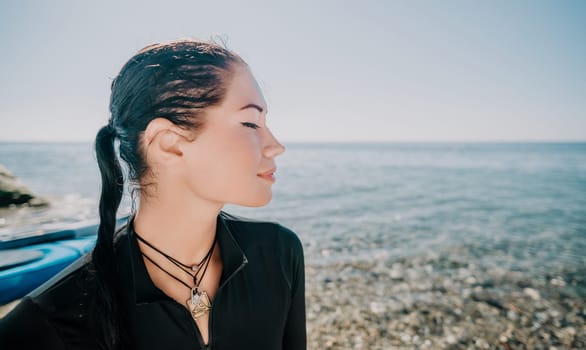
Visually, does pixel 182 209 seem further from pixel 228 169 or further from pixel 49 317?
pixel 49 317

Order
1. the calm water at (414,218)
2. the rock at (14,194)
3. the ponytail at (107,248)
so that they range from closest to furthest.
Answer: the ponytail at (107,248) → the calm water at (414,218) → the rock at (14,194)

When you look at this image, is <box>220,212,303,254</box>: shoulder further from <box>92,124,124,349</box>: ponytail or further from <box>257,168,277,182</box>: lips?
<box>92,124,124,349</box>: ponytail

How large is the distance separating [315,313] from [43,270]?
354cm

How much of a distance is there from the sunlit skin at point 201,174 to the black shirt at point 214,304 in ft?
0.41

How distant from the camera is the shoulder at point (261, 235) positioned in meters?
2.03

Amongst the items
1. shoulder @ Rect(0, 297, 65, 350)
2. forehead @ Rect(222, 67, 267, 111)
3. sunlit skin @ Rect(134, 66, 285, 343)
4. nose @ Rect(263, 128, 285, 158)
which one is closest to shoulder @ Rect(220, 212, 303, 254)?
sunlit skin @ Rect(134, 66, 285, 343)

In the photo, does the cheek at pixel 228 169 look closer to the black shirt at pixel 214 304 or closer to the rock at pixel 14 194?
the black shirt at pixel 214 304

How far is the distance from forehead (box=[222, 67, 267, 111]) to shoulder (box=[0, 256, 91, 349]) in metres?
1.11

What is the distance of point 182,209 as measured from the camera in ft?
5.90

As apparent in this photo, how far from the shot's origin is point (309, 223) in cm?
1066

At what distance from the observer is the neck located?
1780 mm

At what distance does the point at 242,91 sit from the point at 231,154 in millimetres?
361

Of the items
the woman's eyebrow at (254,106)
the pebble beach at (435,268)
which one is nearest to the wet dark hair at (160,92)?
the woman's eyebrow at (254,106)

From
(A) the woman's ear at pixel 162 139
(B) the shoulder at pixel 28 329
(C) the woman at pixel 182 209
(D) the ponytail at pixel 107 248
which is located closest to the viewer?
(B) the shoulder at pixel 28 329
